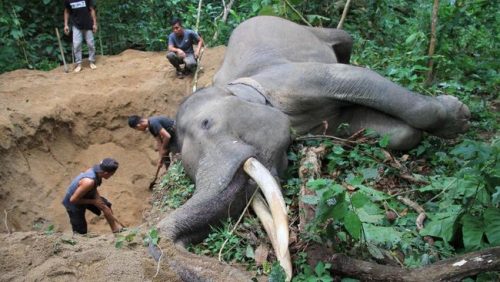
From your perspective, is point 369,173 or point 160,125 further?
point 160,125

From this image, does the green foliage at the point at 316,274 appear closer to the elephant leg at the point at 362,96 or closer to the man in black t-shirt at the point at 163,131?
the elephant leg at the point at 362,96

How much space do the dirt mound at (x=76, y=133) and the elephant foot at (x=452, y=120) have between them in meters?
3.07

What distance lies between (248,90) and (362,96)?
3.08ft

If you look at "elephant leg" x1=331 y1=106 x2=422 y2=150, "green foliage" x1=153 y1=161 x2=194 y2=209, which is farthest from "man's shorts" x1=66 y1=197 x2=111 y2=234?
"elephant leg" x1=331 y1=106 x2=422 y2=150

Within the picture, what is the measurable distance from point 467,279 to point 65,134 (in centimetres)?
563

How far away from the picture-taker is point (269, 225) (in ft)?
13.2

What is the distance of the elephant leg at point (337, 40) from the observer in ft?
22.1

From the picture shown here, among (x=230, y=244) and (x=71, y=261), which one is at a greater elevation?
(x=71, y=261)

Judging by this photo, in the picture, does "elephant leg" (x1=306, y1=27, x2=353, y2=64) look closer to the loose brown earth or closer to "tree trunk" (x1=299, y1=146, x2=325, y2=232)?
the loose brown earth

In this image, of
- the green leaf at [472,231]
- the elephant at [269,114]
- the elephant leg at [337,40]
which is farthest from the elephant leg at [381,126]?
the green leaf at [472,231]

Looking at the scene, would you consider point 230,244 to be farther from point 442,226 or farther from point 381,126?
point 381,126

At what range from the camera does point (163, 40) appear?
33.4ft

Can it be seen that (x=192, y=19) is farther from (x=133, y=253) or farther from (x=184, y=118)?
(x=133, y=253)

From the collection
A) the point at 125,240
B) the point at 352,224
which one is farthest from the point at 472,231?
the point at 125,240
